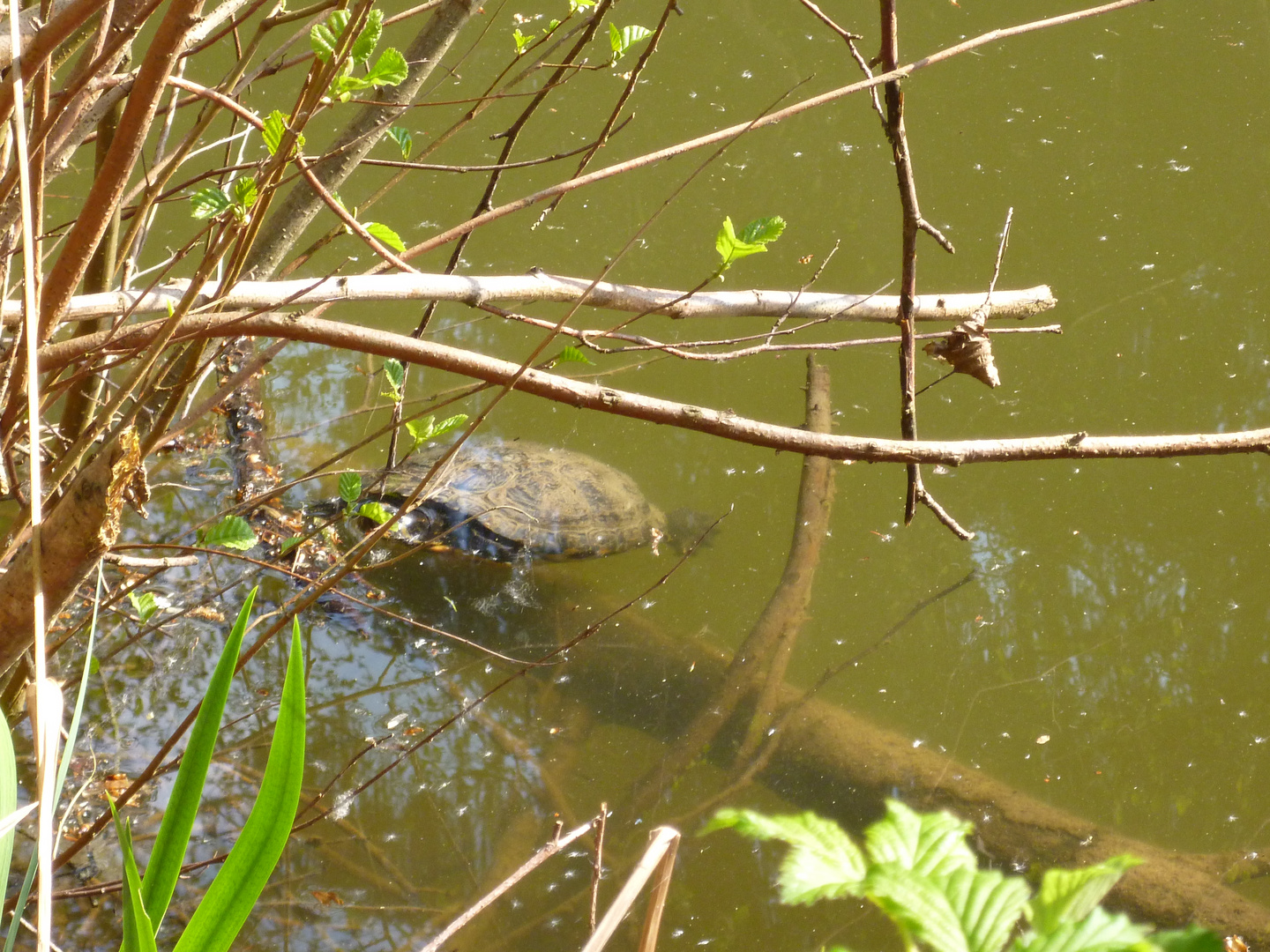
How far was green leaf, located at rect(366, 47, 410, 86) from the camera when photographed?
922 millimetres

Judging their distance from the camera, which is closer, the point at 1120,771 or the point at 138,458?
the point at 138,458

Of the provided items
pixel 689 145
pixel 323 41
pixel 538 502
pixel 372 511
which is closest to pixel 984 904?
pixel 689 145

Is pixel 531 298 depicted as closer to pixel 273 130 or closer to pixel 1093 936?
pixel 273 130

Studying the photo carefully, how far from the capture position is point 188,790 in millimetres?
584

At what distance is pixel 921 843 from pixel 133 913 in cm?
45

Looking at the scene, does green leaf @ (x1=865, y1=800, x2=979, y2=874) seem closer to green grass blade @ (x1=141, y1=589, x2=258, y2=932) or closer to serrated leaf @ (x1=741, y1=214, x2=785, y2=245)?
green grass blade @ (x1=141, y1=589, x2=258, y2=932)

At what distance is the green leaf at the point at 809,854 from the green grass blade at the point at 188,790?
32 cm

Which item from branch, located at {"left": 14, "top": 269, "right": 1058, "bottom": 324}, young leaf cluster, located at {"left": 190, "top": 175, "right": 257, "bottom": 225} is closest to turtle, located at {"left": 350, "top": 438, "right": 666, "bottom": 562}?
branch, located at {"left": 14, "top": 269, "right": 1058, "bottom": 324}

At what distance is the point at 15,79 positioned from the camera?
22.5 inches

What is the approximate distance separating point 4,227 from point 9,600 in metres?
0.45

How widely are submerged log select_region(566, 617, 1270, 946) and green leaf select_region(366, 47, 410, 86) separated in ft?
6.72

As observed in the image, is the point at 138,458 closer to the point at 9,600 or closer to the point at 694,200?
the point at 9,600

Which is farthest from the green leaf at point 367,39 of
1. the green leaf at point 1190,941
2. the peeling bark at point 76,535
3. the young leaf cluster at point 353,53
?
the green leaf at point 1190,941

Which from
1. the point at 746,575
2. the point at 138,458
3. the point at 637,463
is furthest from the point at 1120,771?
the point at 138,458
